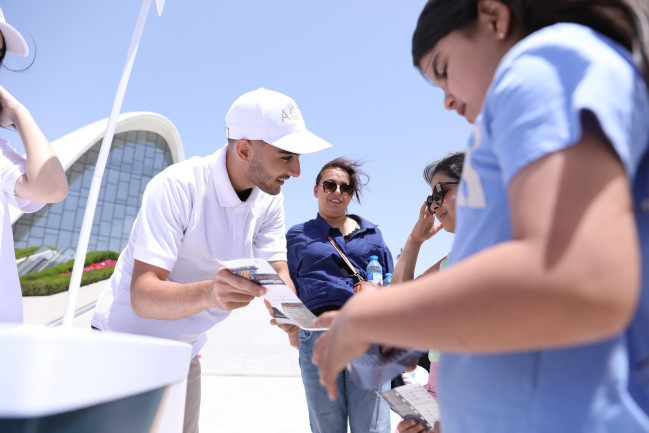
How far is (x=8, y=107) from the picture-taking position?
197cm

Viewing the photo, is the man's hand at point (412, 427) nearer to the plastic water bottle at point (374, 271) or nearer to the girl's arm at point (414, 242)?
the plastic water bottle at point (374, 271)

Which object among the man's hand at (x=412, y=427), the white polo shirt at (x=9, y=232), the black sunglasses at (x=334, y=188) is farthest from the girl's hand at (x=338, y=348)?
the black sunglasses at (x=334, y=188)

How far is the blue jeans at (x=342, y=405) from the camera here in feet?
9.11

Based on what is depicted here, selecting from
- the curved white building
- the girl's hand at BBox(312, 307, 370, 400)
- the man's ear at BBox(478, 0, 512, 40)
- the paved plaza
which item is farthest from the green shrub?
the man's ear at BBox(478, 0, 512, 40)

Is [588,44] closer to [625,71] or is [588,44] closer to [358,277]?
[625,71]

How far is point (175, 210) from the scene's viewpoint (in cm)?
225

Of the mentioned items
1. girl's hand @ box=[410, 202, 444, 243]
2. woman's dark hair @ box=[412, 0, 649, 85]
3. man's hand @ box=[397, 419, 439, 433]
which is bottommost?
man's hand @ box=[397, 419, 439, 433]

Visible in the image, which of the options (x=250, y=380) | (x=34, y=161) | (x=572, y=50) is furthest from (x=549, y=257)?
(x=250, y=380)

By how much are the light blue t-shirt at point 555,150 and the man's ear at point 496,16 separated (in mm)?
131

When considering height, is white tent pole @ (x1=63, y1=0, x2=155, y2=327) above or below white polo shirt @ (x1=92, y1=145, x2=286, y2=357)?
Result: above

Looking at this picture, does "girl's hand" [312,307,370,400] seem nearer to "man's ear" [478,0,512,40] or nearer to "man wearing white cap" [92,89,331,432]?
"man's ear" [478,0,512,40]

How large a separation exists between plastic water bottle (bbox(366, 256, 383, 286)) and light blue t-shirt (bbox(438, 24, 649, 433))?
2286 mm

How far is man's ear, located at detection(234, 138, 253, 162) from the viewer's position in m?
2.61

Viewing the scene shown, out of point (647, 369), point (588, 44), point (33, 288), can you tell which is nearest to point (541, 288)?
point (647, 369)
